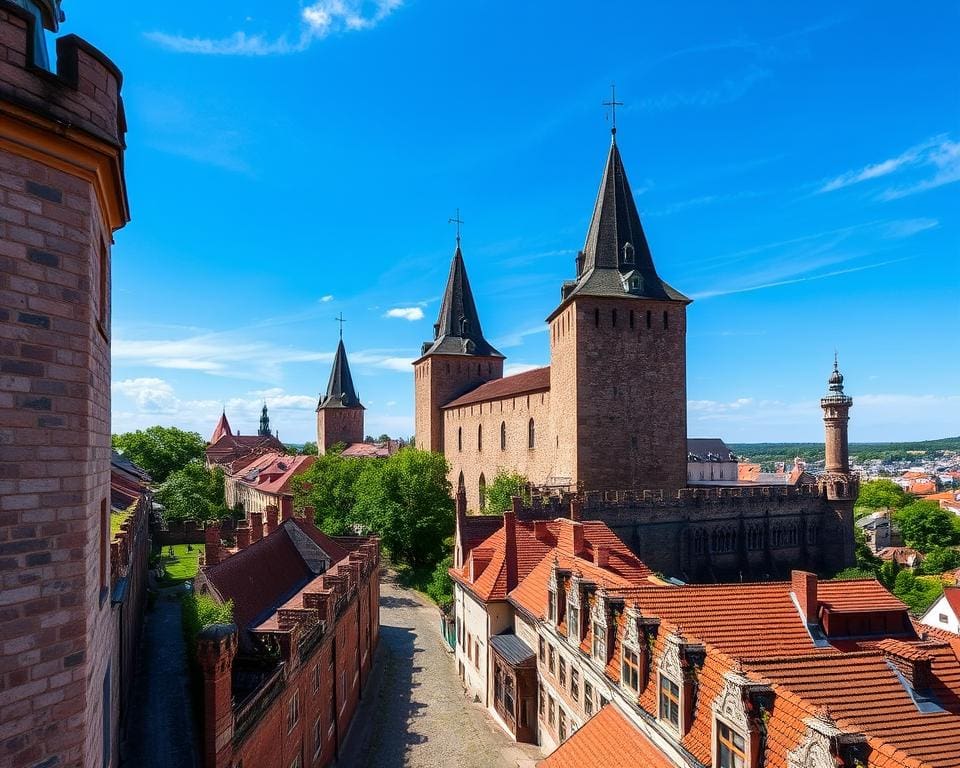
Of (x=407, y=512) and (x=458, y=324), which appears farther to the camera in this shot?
(x=458, y=324)

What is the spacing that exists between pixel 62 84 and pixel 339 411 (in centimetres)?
8826

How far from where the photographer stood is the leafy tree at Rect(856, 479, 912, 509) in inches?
4282

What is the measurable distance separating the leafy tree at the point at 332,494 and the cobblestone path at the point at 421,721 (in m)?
16.0

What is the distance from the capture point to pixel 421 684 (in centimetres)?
2555

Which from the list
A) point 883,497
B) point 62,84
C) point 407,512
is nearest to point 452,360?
point 407,512

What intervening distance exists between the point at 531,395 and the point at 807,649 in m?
31.4

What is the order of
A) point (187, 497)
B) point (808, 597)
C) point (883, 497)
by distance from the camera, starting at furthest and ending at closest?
A: point (883, 497)
point (187, 497)
point (808, 597)

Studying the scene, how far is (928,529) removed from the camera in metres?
76.5

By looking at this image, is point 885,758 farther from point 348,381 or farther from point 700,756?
point 348,381

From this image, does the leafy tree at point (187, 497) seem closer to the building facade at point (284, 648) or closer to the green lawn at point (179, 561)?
Result: the green lawn at point (179, 561)

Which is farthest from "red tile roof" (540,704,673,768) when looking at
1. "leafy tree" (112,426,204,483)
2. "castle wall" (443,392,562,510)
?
"leafy tree" (112,426,204,483)

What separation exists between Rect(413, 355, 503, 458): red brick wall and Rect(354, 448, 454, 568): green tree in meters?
16.2

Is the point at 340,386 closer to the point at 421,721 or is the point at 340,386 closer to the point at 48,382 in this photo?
the point at 421,721

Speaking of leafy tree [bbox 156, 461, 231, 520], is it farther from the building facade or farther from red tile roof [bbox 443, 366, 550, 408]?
the building facade
